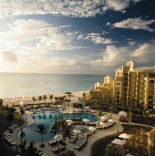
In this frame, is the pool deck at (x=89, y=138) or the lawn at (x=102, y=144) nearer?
the lawn at (x=102, y=144)

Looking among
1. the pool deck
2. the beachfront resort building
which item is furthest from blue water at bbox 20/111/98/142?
the beachfront resort building

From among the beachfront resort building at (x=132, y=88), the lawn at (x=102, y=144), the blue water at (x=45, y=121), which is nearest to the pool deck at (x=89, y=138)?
the lawn at (x=102, y=144)

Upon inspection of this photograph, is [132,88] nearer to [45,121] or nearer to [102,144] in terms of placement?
[45,121]

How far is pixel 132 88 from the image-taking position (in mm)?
61969

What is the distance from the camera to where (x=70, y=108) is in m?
61.1

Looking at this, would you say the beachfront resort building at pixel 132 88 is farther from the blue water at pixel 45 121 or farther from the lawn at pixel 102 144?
the lawn at pixel 102 144

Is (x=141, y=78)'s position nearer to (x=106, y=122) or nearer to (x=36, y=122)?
(x=106, y=122)

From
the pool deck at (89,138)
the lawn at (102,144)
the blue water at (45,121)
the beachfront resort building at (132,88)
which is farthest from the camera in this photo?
the beachfront resort building at (132,88)

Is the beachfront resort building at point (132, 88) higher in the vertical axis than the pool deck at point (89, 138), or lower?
higher

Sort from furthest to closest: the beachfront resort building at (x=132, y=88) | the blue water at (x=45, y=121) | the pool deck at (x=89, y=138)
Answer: the beachfront resort building at (x=132, y=88) < the blue water at (x=45, y=121) < the pool deck at (x=89, y=138)

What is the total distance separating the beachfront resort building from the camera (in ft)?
190

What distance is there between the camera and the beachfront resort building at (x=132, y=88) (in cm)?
5791

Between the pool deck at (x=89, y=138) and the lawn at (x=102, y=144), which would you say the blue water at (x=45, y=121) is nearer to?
the pool deck at (x=89, y=138)

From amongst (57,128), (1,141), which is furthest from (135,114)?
(1,141)
